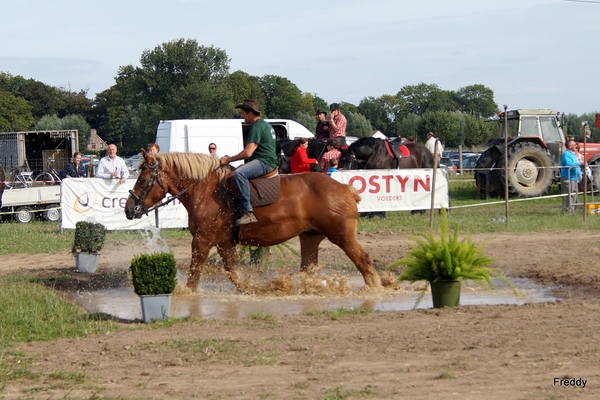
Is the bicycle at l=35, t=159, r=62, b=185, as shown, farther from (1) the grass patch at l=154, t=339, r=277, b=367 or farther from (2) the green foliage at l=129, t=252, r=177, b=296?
(1) the grass patch at l=154, t=339, r=277, b=367

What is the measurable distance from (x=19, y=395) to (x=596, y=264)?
30.3 ft

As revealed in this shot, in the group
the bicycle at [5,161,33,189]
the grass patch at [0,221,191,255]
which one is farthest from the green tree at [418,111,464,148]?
the grass patch at [0,221,191,255]

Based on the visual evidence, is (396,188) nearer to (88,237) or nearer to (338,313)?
(88,237)

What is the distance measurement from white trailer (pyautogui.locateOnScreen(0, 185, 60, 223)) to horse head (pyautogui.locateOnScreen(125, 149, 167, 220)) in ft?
36.4

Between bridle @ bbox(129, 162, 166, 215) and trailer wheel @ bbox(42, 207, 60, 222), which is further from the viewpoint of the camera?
trailer wheel @ bbox(42, 207, 60, 222)

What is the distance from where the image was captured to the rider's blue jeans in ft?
34.5

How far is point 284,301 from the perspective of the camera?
10500 millimetres

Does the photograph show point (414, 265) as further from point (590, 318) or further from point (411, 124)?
point (411, 124)

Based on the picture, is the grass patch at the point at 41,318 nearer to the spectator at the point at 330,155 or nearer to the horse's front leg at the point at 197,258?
the horse's front leg at the point at 197,258

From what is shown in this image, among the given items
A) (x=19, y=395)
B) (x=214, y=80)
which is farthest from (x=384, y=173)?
(x=214, y=80)

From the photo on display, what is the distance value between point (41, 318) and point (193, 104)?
72280mm

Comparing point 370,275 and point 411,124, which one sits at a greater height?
point 411,124

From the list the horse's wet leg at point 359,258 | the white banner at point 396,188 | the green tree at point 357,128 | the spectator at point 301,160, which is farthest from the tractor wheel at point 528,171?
the green tree at point 357,128

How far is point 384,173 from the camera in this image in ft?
61.1
